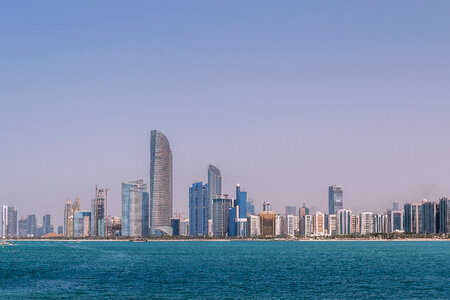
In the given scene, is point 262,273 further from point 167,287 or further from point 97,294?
point 97,294

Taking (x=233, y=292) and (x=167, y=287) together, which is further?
(x=167, y=287)

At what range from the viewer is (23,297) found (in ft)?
286

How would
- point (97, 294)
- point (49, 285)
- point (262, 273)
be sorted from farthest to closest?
point (262, 273)
point (49, 285)
point (97, 294)

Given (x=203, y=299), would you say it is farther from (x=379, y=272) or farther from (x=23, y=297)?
(x=379, y=272)

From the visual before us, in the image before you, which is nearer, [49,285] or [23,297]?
[23,297]

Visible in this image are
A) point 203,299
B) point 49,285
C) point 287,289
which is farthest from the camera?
point 49,285

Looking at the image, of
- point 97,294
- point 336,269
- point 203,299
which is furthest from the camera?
point 336,269

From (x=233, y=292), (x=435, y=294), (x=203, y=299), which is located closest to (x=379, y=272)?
(x=435, y=294)

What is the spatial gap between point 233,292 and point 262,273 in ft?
118

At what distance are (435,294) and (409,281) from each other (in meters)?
19.8

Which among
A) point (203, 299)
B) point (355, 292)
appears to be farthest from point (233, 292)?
point (355, 292)

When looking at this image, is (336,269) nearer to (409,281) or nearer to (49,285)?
(409,281)

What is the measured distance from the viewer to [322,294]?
89688 mm

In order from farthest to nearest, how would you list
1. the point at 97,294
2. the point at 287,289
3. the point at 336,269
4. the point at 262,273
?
the point at 336,269 → the point at 262,273 → the point at 287,289 → the point at 97,294
